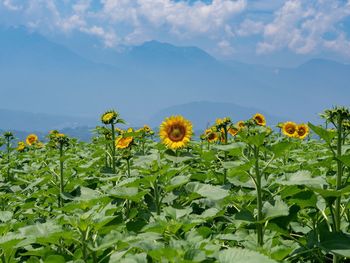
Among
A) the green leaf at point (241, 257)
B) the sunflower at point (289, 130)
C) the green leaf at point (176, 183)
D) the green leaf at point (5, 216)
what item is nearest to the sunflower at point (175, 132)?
the green leaf at point (176, 183)

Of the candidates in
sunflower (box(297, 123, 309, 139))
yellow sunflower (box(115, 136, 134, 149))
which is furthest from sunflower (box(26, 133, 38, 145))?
yellow sunflower (box(115, 136, 134, 149))

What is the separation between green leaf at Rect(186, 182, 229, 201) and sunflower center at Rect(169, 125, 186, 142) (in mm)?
1977

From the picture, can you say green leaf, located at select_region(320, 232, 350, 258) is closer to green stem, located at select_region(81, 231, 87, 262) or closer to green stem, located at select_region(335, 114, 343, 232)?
green stem, located at select_region(335, 114, 343, 232)

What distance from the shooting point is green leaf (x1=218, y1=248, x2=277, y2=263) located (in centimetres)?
205

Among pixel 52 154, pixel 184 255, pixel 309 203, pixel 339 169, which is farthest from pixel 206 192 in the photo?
pixel 52 154

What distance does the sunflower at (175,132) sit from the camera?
5.74 meters

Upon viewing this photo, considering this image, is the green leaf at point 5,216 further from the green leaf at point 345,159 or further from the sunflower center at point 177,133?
the green leaf at point 345,159

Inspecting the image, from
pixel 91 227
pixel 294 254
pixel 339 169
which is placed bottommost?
pixel 294 254

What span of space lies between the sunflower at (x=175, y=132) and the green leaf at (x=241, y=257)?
3.55m

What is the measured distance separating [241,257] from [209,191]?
141cm

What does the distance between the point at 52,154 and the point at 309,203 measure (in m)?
7.33

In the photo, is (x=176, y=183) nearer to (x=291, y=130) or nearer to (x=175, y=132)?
(x=175, y=132)

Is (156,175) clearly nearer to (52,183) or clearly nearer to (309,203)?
(309,203)

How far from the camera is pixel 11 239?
2.59m
